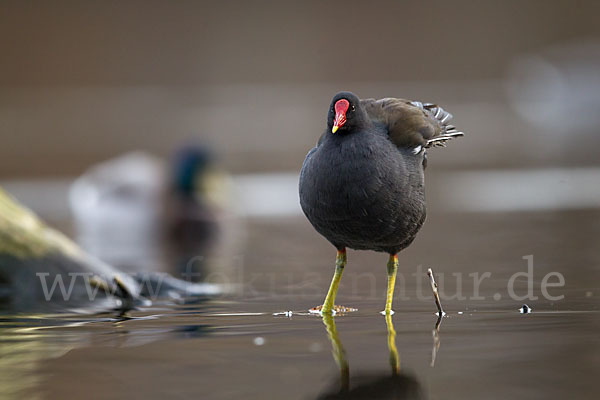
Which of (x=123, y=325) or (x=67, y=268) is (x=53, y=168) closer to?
(x=67, y=268)

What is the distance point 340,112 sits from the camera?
167 inches

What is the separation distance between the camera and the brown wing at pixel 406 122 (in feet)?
15.0

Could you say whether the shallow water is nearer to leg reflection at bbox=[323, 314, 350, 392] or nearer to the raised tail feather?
leg reflection at bbox=[323, 314, 350, 392]

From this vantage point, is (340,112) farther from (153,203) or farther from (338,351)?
(153,203)

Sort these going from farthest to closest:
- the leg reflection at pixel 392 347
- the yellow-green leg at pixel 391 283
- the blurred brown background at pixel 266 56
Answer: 1. the blurred brown background at pixel 266 56
2. the yellow-green leg at pixel 391 283
3. the leg reflection at pixel 392 347

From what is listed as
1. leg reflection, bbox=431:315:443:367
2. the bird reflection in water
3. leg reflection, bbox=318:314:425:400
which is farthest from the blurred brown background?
leg reflection, bbox=318:314:425:400

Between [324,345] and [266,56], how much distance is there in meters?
19.8

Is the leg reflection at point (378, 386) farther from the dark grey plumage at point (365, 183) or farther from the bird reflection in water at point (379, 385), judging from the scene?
the dark grey plumage at point (365, 183)

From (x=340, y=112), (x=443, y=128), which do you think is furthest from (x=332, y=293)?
(x=443, y=128)

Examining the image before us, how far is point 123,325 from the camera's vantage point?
165 inches

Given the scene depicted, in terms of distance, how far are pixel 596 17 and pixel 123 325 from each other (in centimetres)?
2110

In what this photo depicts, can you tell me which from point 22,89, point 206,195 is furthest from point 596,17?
point 206,195

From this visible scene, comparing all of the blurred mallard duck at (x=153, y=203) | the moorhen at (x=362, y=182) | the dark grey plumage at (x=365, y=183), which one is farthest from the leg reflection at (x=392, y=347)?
the blurred mallard duck at (x=153, y=203)

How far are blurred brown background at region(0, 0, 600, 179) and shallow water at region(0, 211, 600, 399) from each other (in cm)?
1360
